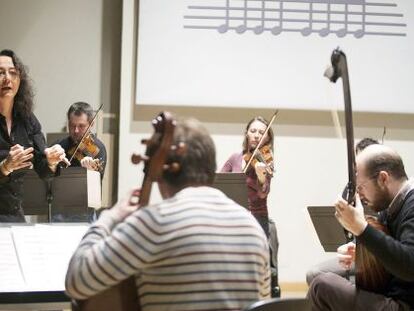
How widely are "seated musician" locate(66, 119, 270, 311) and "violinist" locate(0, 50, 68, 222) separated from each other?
5.24ft

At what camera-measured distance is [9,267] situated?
7.27 ft

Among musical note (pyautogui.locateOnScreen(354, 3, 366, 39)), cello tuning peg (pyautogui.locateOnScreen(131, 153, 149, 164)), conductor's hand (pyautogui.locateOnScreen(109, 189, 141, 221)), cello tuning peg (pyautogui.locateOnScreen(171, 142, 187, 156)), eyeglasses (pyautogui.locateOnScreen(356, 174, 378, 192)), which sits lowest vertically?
eyeglasses (pyautogui.locateOnScreen(356, 174, 378, 192))

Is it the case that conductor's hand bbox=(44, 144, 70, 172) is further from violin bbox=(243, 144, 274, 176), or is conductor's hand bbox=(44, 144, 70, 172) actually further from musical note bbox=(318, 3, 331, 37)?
musical note bbox=(318, 3, 331, 37)

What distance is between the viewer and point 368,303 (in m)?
2.32

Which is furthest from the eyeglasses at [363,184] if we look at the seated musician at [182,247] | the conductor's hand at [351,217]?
the seated musician at [182,247]

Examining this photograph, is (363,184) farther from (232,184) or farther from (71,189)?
(71,189)

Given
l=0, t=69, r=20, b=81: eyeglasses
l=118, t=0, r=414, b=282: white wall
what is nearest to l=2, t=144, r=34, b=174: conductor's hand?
l=0, t=69, r=20, b=81: eyeglasses

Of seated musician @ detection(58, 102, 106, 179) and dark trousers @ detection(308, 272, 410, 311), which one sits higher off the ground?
Answer: seated musician @ detection(58, 102, 106, 179)

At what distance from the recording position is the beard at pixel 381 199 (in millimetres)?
2422

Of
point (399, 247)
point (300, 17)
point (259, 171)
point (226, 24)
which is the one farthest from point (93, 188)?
point (300, 17)

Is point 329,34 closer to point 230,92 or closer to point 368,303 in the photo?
point 230,92

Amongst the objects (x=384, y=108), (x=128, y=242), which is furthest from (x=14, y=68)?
(x=384, y=108)

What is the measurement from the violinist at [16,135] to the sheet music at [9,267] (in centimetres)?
70

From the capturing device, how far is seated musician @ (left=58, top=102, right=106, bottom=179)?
4.41m
